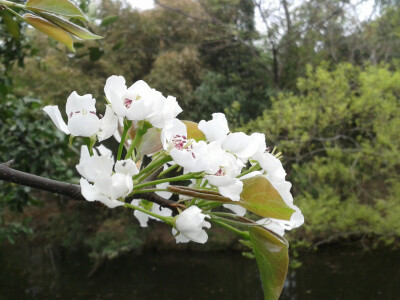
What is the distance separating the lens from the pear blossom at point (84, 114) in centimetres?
37

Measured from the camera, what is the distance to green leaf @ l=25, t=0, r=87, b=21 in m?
0.42

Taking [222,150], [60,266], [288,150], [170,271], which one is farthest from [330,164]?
[60,266]

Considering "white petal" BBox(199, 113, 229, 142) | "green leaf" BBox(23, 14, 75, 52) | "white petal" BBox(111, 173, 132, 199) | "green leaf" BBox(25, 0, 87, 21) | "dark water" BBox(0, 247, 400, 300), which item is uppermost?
"green leaf" BBox(25, 0, 87, 21)

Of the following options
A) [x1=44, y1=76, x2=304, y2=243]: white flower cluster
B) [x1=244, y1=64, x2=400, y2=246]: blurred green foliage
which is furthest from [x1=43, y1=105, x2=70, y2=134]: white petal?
[x1=244, y1=64, x2=400, y2=246]: blurred green foliage

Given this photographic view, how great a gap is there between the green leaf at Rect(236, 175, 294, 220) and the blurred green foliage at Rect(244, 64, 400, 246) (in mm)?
3527

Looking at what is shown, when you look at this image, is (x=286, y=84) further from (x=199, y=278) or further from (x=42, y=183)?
(x=42, y=183)

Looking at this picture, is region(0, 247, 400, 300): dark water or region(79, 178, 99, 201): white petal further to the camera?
region(0, 247, 400, 300): dark water

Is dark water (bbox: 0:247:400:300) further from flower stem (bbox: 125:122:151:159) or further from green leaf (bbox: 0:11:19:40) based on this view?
flower stem (bbox: 125:122:151:159)

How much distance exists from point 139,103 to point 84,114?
0.06 metres

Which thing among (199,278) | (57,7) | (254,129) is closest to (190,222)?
(57,7)

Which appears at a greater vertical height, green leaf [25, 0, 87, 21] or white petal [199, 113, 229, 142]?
green leaf [25, 0, 87, 21]

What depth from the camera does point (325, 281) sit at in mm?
5113

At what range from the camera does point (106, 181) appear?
0.33 meters

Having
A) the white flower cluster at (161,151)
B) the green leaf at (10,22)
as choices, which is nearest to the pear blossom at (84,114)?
the white flower cluster at (161,151)
